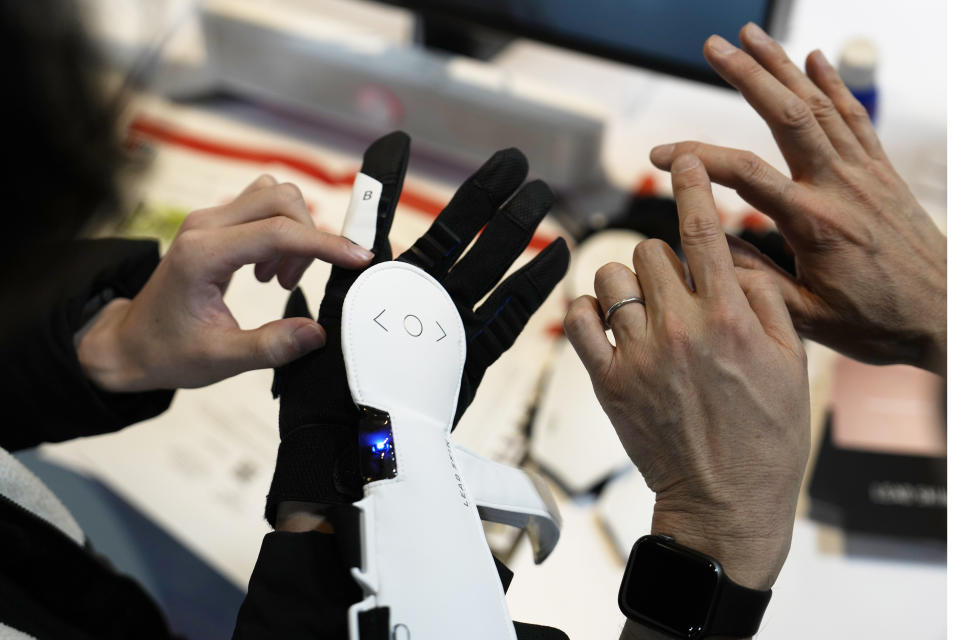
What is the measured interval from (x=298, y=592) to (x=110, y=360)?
248 mm

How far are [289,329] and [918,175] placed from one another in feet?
1.54

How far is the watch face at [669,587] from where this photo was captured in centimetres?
37

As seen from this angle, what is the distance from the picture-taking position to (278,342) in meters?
0.42

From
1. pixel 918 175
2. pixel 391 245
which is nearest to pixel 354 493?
pixel 391 245

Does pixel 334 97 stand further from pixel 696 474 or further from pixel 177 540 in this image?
pixel 696 474

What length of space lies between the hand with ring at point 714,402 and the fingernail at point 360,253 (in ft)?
0.41

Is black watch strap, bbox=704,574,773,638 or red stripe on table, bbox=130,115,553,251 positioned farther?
red stripe on table, bbox=130,115,553,251

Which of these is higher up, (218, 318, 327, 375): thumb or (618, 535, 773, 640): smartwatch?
(218, 318, 327, 375): thumb

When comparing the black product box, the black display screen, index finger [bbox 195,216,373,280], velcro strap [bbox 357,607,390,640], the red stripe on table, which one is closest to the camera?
velcro strap [bbox 357,607,390,640]

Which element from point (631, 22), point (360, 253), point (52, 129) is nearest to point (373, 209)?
point (360, 253)

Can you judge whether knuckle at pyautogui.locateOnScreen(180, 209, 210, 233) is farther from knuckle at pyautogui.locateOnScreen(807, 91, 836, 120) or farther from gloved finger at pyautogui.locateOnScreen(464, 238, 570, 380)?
knuckle at pyautogui.locateOnScreen(807, 91, 836, 120)

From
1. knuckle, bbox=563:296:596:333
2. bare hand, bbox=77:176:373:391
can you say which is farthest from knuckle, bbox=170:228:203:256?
knuckle, bbox=563:296:596:333

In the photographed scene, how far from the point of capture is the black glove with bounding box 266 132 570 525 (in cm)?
40

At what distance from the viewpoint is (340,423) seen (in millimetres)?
405
